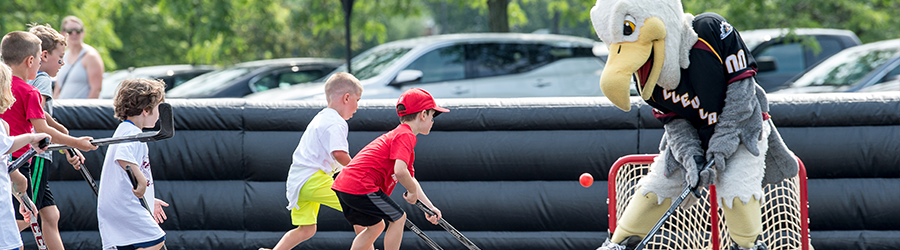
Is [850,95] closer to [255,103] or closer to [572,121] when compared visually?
[572,121]

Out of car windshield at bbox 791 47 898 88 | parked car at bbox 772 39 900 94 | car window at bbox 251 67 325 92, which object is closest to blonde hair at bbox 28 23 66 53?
car window at bbox 251 67 325 92

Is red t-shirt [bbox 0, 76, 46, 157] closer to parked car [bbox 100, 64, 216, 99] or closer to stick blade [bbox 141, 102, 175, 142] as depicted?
stick blade [bbox 141, 102, 175, 142]

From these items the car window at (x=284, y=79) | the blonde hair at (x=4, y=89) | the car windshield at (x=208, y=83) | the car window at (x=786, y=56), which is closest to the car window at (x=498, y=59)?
the car window at (x=284, y=79)

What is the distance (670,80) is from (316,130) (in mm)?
1868

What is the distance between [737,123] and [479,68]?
5873 millimetres

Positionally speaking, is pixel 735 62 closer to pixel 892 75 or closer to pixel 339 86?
pixel 339 86

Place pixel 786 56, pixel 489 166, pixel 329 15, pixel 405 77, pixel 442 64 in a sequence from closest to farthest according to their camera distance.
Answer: pixel 489 166
pixel 405 77
pixel 442 64
pixel 786 56
pixel 329 15

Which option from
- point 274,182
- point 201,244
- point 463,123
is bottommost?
point 201,244

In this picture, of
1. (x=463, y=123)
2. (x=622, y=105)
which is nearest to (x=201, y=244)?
(x=463, y=123)

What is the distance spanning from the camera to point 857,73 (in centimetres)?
846

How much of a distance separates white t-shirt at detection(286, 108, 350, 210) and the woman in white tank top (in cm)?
301

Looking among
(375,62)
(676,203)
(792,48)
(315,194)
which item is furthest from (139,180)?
(792,48)

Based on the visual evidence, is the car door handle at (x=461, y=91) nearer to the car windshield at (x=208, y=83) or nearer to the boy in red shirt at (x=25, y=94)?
the car windshield at (x=208, y=83)

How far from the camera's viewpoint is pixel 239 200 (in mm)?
4926
